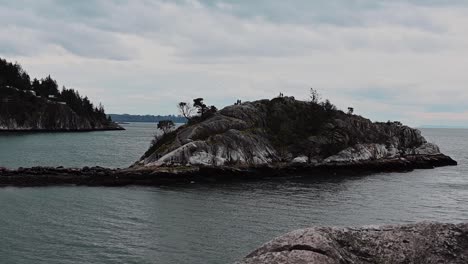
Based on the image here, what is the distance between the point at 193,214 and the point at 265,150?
44812 mm

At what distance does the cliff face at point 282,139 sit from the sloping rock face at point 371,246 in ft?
239

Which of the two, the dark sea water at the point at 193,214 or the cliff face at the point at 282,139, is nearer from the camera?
the dark sea water at the point at 193,214

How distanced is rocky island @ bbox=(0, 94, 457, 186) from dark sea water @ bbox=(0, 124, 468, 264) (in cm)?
742

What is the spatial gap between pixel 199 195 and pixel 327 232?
5544 cm

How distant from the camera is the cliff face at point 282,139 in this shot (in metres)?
85.4

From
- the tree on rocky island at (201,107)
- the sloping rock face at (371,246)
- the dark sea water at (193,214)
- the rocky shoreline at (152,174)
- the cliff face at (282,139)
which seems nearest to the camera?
the sloping rock face at (371,246)

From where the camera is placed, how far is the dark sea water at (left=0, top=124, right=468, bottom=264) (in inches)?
1423

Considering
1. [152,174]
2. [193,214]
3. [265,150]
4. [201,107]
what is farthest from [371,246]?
[201,107]

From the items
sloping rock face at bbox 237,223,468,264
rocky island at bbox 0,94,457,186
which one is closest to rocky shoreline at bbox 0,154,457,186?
rocky island at bbox 0,94,457,186

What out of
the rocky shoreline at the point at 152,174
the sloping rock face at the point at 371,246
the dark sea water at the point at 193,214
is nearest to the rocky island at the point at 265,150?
the rocky shoreline at the point at 152,174

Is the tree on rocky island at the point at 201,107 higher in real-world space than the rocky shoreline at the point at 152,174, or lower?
higher

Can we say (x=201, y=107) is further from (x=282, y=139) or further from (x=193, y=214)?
(x=193, y=214)

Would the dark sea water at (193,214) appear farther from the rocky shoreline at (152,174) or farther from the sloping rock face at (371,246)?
the sloping rock face at (371,246)

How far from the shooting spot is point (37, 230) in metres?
42.2
